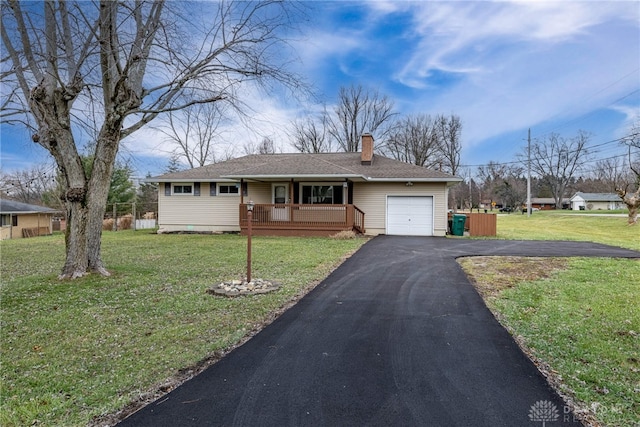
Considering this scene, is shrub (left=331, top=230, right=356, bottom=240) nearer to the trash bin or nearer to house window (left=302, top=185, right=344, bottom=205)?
house window (left=302, top=185, right=344, bottom=205)

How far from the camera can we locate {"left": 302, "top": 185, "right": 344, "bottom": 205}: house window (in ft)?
56.0

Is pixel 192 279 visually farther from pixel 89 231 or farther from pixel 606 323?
pixel 606 323

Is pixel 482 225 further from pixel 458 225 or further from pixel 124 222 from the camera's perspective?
pixel 124 222

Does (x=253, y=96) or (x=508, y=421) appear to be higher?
(x=253, y=96)

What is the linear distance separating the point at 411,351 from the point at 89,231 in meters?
6.88

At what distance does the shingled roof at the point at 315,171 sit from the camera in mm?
15617

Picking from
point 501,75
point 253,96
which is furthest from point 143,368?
point 501,75

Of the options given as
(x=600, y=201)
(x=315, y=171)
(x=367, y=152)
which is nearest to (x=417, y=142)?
(x=367, y=152)

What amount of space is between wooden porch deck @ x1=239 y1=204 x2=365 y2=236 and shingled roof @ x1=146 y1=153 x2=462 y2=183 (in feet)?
4.80

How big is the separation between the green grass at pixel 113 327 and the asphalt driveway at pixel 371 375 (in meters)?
0.49

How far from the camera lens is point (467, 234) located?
17.1 m

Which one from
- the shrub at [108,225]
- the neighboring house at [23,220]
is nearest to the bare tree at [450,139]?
→ the shrub at [108,225]

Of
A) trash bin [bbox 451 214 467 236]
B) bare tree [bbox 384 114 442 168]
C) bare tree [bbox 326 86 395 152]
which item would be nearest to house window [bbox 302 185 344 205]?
trash bin [bbox 451 214 467 236]

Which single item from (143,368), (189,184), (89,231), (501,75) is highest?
(501,75)
